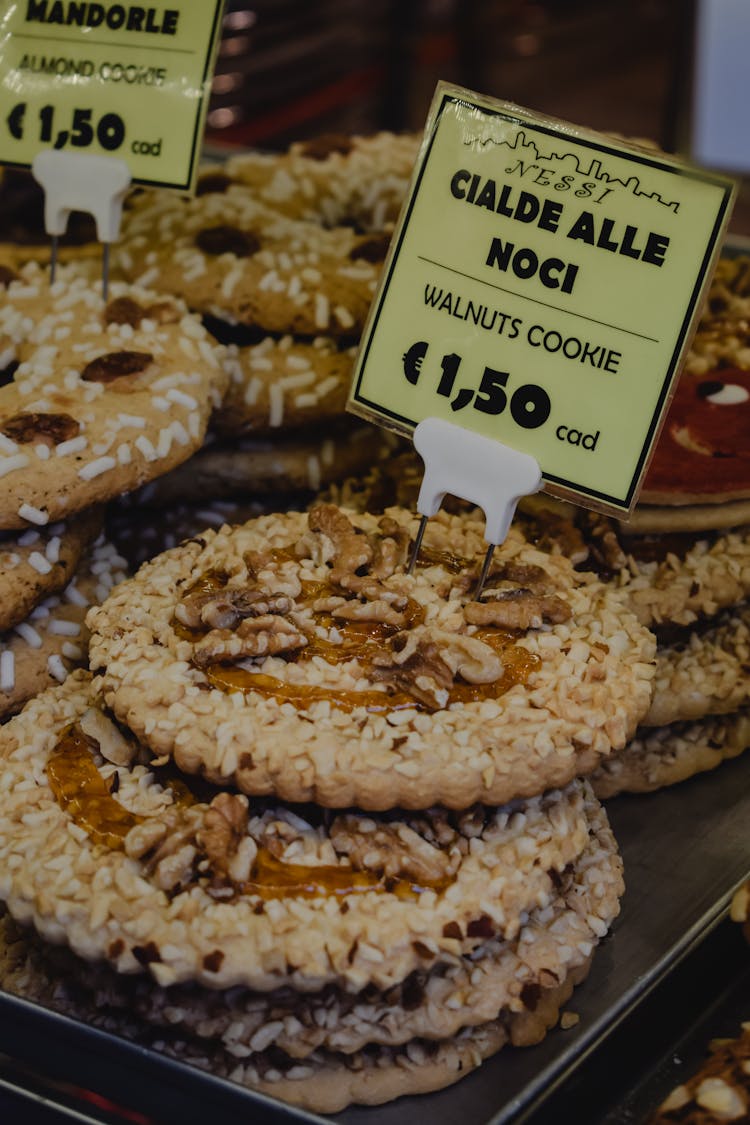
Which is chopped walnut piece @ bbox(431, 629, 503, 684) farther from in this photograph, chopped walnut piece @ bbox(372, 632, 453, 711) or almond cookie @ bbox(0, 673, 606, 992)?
almond cookie @ bbox(0, 673, 606, 992)

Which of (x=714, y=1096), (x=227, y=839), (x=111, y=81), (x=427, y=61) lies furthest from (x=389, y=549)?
(x=427, y=61)

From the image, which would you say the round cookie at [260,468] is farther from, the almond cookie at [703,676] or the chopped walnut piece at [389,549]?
the almond cookie at [703,676]

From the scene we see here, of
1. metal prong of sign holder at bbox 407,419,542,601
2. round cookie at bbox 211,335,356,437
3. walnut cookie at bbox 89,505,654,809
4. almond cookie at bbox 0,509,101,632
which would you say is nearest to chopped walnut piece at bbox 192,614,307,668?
walnut cookie at bbox 89,505,654,809

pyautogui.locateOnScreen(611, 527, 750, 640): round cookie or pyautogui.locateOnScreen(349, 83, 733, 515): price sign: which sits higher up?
pyautogui.locateOnScreen(349, 83, 733, 515): price sign

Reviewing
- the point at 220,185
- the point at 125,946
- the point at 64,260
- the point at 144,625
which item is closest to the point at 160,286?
the point at 64,260

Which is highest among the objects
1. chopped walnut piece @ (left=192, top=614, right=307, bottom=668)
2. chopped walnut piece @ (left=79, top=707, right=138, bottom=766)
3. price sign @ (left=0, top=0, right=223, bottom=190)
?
price sign @ (left=0, top=0, right=223, bottom=190)

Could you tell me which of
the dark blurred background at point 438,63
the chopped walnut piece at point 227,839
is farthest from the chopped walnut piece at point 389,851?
the dark blurred background at point 438,63
